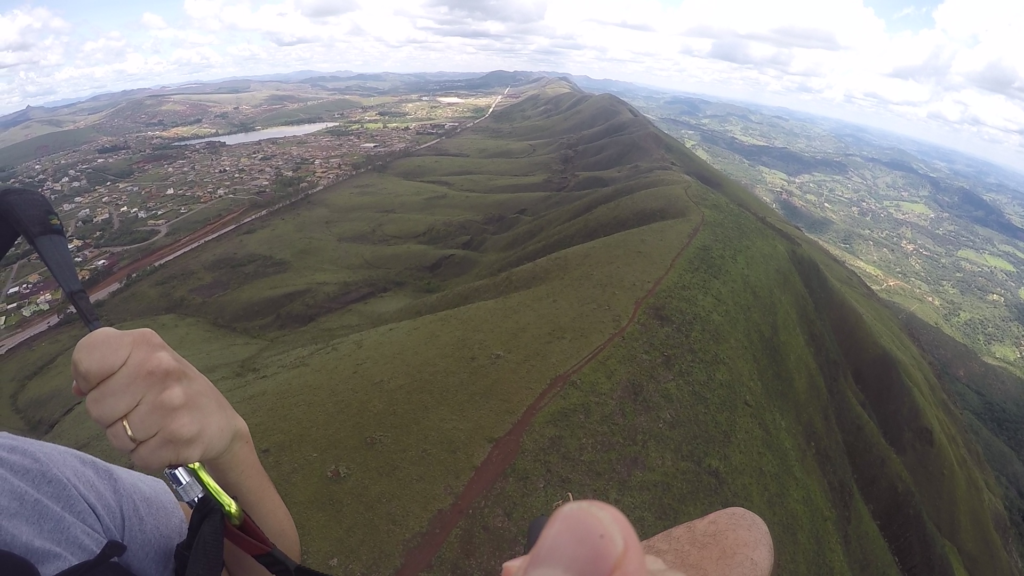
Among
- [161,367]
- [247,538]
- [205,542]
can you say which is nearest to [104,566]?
[205,542]

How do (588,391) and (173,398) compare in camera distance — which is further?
(588,391)

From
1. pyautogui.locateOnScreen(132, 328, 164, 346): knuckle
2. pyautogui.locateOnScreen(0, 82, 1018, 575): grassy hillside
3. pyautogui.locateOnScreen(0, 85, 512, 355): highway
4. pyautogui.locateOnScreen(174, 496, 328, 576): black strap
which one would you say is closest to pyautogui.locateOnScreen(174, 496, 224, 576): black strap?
pyautogui.locateOnScreen(174, 496, 328, 576): black strap

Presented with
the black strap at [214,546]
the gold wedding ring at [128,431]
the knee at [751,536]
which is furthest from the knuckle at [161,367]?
the knee at [751,536]

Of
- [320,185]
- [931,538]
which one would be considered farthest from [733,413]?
[320,185]

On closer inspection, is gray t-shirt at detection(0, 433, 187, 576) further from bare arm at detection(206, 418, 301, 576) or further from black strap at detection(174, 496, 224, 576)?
bare arm at detection(206, 418, 301, 576)

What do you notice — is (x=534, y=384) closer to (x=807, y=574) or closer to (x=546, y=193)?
(x=807, y=574)

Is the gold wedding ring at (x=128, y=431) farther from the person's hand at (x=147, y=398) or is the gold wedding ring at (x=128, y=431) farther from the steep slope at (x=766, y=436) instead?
the steep slope at (x=766, y=436)

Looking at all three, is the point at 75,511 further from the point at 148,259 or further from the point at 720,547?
the point at 148,259
